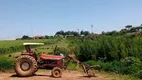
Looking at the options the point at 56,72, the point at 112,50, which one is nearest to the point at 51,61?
the point at 56,72

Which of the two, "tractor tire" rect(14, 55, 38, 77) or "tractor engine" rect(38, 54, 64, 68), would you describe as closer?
"tractor tire" rect(14, 55, 38, 77)

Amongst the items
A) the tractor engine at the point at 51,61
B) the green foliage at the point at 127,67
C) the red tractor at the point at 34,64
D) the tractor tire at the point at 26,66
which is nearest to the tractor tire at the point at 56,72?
the red tractor at the point at 34,64

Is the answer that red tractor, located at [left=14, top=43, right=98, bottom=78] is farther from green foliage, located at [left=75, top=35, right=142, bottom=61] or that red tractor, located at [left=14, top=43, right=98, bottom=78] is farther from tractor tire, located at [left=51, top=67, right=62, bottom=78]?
green foliage, located at [left=75, top=35, right=142, bottom=61]

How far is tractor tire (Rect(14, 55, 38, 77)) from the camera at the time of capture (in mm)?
12963

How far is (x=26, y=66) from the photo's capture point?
13.2m

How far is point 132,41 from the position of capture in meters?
18.2

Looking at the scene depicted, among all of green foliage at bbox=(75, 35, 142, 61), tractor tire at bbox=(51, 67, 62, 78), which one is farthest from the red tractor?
green foliage at bbox=(75, 35, 142, 61)

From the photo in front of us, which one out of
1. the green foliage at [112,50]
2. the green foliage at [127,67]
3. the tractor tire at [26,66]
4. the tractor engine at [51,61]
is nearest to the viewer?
the green foliage at [127,67]

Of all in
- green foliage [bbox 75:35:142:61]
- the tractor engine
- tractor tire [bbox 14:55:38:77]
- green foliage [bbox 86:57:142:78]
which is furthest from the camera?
green foliage [bbox 75:35:142:61]

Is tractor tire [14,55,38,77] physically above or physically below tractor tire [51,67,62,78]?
above

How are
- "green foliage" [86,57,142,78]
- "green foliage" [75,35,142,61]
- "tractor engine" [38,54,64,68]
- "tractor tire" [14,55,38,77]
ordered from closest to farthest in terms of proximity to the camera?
"green foliage" [86,57,142,78], "tractor tire" [14,55,38,77], "tractor engine" [38,54,64,68], "green foliage" [75,35,142,61]

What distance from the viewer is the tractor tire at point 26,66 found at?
1296cm

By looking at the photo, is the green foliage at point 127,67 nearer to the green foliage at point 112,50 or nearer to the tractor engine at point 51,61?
the green foliage at point 112,50

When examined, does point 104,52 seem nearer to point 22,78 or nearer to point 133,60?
point 133,60
